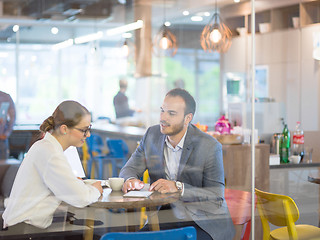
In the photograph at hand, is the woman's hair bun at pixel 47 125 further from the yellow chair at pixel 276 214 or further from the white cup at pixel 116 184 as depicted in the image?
the yellow chair at pixel 276 214

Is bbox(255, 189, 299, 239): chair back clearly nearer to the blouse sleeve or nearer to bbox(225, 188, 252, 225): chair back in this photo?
bbox(225, 188, 252, 225): chair back

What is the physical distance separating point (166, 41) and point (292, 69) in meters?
1.12

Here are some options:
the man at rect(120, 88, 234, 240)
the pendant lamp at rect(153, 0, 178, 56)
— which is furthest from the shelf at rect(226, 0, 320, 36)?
the man at rect(120, 88, 234, 240)

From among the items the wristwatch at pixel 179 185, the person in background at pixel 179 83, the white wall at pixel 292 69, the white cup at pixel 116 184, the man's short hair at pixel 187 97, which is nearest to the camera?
the white cup at pixel 116 184

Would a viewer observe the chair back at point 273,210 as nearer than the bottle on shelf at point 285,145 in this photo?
Yes

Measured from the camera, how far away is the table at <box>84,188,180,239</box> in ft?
8.82

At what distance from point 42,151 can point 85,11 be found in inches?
41.4

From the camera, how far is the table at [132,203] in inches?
106

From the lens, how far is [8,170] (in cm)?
284

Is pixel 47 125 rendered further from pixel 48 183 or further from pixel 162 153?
pixel 162 153

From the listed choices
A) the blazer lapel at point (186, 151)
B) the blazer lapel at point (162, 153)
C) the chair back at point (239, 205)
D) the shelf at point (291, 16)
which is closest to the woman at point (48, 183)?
the blazer lapel at point (162, 153)

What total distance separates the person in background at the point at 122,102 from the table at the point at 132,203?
0.54m

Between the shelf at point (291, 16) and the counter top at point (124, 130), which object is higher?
the shelf at point (291, 16)

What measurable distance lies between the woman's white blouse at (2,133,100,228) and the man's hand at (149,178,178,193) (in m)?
0.37
